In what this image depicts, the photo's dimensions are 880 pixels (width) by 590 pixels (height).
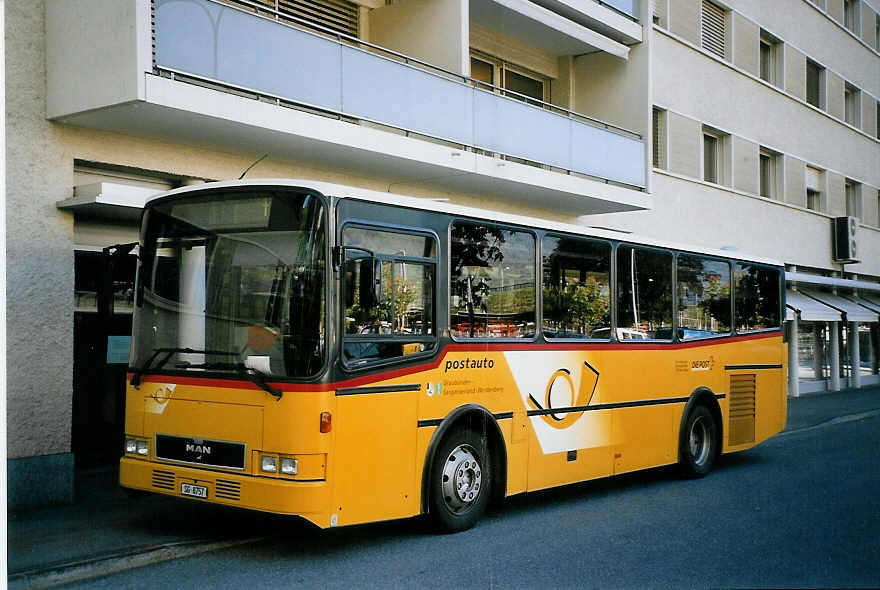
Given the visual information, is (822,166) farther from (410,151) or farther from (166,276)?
(166,276)

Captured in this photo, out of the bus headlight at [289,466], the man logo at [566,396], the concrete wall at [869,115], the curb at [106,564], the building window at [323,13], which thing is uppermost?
the concrete wall at [869,115]

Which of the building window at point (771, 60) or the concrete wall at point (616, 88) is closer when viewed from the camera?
the concrete wall at point (616, 88)

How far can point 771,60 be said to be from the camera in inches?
1122

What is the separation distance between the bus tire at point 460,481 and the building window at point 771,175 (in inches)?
833

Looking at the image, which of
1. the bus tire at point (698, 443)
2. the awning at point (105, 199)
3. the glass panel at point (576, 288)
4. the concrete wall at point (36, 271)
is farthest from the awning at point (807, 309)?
the concrete wall at point (36, 271)

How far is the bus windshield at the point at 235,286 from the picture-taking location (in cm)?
764

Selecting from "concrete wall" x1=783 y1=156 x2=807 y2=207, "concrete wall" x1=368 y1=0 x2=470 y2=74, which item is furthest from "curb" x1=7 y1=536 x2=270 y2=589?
"concrete wall" x1=783 y1=156 x2=807 y2=207

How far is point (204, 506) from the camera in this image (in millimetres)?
9961

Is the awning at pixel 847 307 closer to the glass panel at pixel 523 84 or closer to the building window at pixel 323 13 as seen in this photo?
the glass panel at pixel 523 84

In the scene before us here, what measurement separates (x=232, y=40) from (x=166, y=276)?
158 inches

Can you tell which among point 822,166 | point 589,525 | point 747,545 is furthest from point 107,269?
point 822,166

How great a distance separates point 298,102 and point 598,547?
662 centimetres

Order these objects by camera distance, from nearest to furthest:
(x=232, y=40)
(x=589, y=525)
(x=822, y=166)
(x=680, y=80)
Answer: (x=589, y=525) < (x=232, y=40) < (x=680, y=80) < (x=822, y=166)

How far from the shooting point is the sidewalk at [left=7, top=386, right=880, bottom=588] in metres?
7.36
